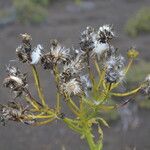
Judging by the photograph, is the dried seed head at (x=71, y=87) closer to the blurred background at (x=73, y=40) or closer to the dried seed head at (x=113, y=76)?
the dried seed head at (x=113, y=76)

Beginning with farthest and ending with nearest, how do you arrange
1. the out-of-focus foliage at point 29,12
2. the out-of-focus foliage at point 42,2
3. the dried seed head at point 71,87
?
1. the out-of-focus foliage at point 42,2
2. the out-of-focus foliage at point 29,12
3. the dried seed head at point 71,87

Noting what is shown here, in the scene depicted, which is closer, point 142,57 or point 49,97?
point 49,97

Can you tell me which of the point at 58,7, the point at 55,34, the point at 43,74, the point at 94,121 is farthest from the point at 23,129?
the point at 58,7

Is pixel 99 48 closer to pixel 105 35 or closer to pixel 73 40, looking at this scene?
pixel 105 35

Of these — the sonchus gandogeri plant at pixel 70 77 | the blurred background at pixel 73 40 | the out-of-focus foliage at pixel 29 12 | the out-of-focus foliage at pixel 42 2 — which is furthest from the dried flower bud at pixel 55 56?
the out-of-focus foliage at pixel 42 2

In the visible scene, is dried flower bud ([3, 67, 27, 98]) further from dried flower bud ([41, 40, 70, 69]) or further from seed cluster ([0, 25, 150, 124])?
dried flower bud ([41, 40, 70, 69])

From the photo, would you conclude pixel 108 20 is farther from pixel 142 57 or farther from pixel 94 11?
pixel 142 57

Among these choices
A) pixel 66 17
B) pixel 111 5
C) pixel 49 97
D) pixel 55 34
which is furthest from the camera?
pixel 111 5
